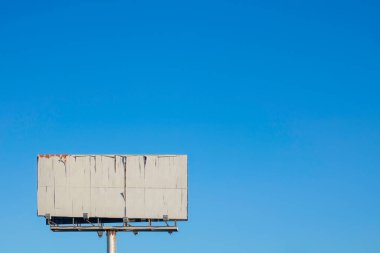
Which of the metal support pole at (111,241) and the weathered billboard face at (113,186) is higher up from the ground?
the weathered billboard face at (113,186)

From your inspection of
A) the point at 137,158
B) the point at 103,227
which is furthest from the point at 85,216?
the point at 137,158

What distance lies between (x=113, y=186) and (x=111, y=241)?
3203mm

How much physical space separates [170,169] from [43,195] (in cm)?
773

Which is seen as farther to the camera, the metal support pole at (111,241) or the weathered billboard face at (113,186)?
the weathered billboard face at (113,186)

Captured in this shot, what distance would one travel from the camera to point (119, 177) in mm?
53938

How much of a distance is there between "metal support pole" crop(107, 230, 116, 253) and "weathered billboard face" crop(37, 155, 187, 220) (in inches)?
40.3

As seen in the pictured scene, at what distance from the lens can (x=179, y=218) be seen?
53.4 m

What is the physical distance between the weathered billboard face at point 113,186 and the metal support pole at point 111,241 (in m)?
1.02

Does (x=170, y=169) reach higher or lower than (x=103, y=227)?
higher

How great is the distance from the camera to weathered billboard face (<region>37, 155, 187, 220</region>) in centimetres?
5356

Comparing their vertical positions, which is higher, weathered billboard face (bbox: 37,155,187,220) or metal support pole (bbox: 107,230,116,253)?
weathered billboard face (bbox: 37,155,187,220)

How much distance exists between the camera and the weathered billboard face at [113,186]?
53562 mm

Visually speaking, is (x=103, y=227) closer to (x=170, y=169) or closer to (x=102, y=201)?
(x=102, y=201)

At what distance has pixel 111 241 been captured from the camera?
5334 centimetres
